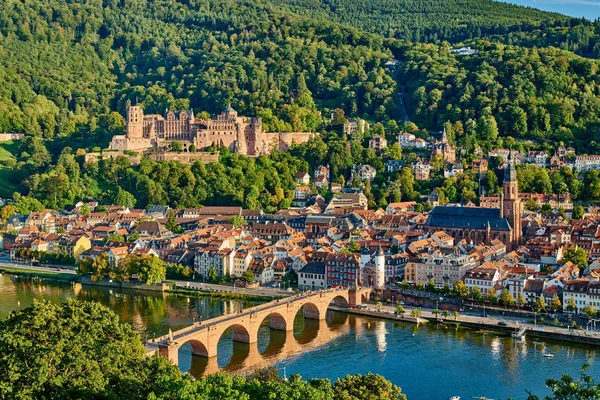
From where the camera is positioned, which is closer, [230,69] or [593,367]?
[593,367]

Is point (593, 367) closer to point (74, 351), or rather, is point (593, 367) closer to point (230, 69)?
point (74, 351)

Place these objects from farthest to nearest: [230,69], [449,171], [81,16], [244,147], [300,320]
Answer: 1. [81,16]
2. [230,69]
3. [244,147]
4. [449,171]
5. [300,320]

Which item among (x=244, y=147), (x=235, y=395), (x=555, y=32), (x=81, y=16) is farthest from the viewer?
(x=81, y=16)

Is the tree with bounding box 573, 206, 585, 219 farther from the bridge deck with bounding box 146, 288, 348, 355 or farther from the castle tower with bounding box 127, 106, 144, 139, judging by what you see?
the castle tower with bounding box 127, 106, 144, 139

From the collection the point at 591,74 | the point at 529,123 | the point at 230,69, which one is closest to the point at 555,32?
the point at 591,74

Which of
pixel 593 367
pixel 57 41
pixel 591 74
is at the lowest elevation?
pixel 593 367
